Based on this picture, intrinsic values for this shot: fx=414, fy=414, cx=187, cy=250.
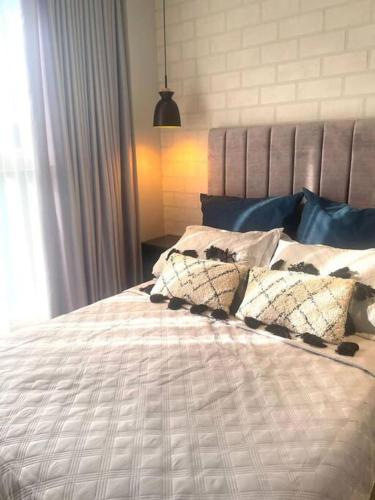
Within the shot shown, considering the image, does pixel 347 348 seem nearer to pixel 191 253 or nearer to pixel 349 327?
pixel 349 327

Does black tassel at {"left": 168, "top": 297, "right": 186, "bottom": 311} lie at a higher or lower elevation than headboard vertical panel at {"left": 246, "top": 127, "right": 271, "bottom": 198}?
lower

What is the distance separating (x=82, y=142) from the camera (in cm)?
250

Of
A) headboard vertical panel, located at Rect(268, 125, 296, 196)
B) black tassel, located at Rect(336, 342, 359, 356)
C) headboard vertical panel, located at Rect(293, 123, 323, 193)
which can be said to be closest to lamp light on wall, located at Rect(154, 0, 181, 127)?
headboard vertical panel, located at Rect(268, 125, 296, 196)

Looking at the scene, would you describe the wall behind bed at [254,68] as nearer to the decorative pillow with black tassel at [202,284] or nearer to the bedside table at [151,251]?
the bedside table at [151,251]

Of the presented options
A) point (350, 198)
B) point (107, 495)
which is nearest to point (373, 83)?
point (350, 198)

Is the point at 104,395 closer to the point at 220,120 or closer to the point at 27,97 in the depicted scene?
the point at 27,97

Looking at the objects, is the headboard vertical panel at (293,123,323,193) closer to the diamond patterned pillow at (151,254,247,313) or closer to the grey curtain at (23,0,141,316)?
the diamond patterned pillow at (151,254,247,313)

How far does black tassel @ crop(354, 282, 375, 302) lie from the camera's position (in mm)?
1603

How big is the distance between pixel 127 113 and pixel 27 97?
2.26ft

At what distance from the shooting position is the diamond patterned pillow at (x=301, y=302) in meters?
1.56

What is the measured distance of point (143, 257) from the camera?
301cm

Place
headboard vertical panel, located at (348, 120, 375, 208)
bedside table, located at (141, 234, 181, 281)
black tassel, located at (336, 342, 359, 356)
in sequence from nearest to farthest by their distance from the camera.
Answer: black tassel, located at (336, 342, 359, 356) → headboard vertical panel, located at (348, 120, 375, 208) → bedside table, located at (141, 234, 181, 281)

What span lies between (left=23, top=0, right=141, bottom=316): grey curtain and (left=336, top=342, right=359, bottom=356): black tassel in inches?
63.8

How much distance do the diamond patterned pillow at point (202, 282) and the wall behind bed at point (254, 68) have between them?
1055 mm
